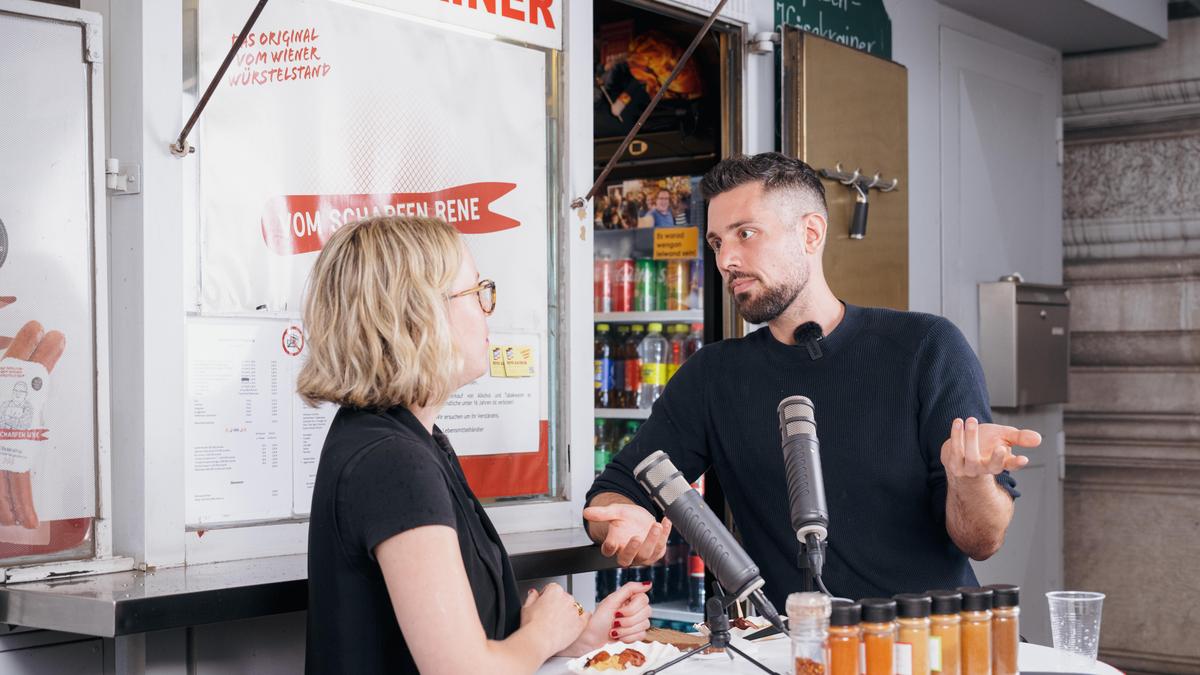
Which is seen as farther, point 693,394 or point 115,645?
point 693,394

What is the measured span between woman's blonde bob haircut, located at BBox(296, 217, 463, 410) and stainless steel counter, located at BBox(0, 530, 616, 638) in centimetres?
41

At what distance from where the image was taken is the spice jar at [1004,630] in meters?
1.74

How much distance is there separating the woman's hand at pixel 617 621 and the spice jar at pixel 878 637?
572mm

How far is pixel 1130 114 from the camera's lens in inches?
214

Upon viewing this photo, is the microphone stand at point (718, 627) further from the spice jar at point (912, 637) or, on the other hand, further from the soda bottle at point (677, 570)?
the soda bottle at point (677, 570)

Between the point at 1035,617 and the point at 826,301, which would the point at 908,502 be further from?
the point at 1035,617

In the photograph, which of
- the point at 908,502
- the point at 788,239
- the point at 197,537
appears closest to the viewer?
the point at 197,537

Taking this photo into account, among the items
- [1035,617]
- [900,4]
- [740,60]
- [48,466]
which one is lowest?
[1035,617]

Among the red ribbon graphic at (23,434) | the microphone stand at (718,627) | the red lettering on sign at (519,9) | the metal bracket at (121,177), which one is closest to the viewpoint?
the microphone stand at (718,627)

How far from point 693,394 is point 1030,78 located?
2.99 m

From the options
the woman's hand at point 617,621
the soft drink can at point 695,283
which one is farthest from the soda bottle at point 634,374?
the woman's hand at point 617,621

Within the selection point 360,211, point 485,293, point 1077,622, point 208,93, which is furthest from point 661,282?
point 1077,622

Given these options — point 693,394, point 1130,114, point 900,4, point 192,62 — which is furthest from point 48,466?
point 1130,114

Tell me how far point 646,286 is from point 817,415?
1.92m
